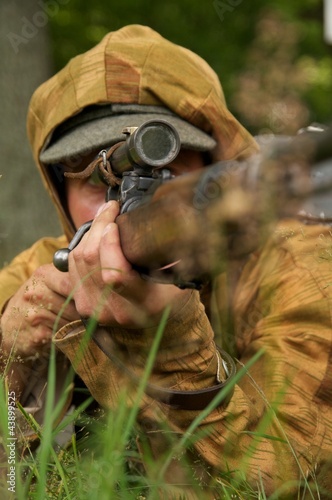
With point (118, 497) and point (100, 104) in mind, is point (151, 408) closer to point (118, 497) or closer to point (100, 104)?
point (118, 497)

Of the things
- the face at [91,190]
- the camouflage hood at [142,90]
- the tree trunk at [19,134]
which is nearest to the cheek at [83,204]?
the face at [91,190]

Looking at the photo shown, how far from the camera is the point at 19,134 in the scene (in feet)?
26.1

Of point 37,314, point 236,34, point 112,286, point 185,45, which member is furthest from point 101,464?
point 236,34

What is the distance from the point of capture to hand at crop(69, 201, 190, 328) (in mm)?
1906

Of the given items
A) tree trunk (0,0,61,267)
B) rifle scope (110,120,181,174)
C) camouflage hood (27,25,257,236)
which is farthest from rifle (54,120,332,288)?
tree trunk (0,0,61,267)

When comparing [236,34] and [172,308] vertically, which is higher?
[172,308]

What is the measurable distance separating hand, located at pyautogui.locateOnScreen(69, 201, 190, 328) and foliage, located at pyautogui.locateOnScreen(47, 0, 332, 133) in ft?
23.6

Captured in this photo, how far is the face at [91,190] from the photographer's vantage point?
2.90 meters

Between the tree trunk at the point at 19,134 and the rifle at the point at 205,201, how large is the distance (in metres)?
5.72

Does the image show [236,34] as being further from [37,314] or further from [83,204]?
[37,314]

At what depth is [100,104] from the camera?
121 inches

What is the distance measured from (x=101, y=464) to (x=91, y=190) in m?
1.38

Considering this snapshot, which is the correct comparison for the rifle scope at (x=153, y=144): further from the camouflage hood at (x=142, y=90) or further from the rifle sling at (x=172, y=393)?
the camouflage hood at (x=142, y=90)

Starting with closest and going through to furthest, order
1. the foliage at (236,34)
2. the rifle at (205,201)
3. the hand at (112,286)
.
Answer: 1. the rifle at (205,201)
2. the hand at (112,286)
3. the foliage at (236,34)
